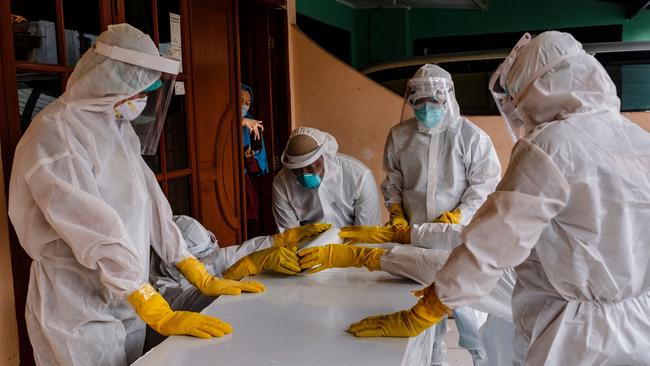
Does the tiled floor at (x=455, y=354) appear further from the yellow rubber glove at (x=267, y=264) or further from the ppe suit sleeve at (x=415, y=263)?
the yellow rubber glove at (x=267, y=264)

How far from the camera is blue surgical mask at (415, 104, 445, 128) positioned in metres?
2.60

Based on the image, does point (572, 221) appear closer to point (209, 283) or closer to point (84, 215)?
point (209, 283)

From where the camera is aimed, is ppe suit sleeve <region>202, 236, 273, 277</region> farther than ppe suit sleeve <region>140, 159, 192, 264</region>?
Yes

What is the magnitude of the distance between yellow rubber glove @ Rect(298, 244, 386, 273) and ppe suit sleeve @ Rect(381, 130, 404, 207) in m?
0.90

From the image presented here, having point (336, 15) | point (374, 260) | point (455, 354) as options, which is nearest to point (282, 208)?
point (374, 260)

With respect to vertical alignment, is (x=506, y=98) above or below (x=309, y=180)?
above

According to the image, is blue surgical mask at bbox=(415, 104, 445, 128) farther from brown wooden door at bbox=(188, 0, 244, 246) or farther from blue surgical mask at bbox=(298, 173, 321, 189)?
brown wooden door at bbox=(188, 0, 244, 246)

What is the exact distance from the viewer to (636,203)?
4.11 ft

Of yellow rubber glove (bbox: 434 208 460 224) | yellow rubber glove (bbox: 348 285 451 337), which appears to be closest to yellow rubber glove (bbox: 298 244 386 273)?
yellow rubber glove (bbox: 348 285 451 337)

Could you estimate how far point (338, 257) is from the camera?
1.92 meters

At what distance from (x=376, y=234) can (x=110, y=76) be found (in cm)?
118

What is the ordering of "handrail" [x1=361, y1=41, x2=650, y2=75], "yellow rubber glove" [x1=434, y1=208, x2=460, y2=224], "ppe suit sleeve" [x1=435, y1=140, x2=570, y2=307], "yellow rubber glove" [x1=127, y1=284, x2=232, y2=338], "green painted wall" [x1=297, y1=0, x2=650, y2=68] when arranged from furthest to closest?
"green painted wall" [x1=297, y1=0, x2=650, y2=68]
"handrail" [x1=361, y1=41, x2=650, y2=75]
"yellow rubber glove" [x1=434, y1=208, x2=460, y2=224]
"yellow rubber glove" [x1=127, y1=284, x2=232, y2=338]
"ppe suit sleeve" [x1=435, y1=140, x2=570, y2=307]

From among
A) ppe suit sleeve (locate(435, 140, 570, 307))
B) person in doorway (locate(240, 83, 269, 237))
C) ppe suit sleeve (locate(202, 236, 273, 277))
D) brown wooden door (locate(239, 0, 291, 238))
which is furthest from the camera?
brown wooden door (locate(239, 0, 291, 238))

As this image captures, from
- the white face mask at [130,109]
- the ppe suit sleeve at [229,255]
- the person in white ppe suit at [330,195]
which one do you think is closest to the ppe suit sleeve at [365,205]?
the person in white ppe suit at [330,195]
